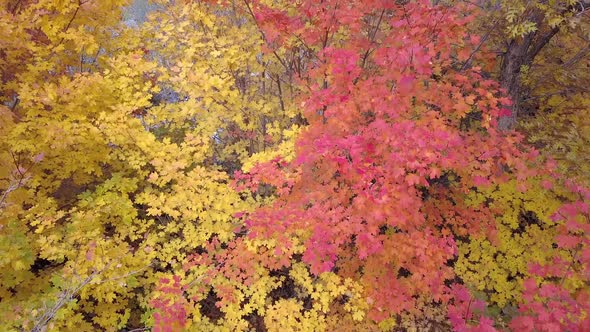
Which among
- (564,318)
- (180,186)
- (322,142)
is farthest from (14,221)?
(564,318)

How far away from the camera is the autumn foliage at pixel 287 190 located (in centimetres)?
582

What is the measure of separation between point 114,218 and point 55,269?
4.36ft

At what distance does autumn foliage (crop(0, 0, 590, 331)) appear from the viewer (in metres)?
5.82

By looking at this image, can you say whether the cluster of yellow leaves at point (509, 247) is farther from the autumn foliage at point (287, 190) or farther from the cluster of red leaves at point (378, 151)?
the cluster of red leaves at point (378, 151)

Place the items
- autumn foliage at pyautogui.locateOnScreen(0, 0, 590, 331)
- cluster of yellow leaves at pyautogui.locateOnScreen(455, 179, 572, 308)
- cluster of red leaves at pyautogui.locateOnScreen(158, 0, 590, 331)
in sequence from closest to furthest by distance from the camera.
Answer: cluster of red leaves at pyautogui.locateOnScreen(158, 0, 590, 331)
autumn foliage at pyautogui.locateOnScreen(0, 0, 590, 331)
cluster of yellow leaves at pyautogui.locateOnScreen(455, 179, 572, 308)

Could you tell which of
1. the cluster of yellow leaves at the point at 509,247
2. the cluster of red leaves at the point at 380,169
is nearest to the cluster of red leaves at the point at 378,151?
the cluster of red leaves at the point at 380,169

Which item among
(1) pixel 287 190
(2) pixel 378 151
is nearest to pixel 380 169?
(2) pixel 378 151

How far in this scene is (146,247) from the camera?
634cm

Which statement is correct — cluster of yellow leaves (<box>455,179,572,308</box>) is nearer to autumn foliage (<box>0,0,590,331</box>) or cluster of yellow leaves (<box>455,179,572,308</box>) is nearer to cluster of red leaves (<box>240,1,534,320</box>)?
autumn foliage (<box>0,0,590,331</box>)

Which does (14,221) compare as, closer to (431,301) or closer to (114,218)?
(114,218)

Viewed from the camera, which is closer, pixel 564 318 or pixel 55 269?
pixel 564 318

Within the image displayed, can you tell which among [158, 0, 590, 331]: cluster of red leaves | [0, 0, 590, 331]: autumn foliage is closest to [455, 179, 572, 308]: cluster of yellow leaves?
[0, 0, 590, 331]: autumn foliage

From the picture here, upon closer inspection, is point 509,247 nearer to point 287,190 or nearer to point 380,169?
point 380,169

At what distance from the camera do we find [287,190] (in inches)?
252
